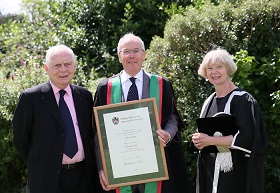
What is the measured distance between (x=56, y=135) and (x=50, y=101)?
1.14 ft

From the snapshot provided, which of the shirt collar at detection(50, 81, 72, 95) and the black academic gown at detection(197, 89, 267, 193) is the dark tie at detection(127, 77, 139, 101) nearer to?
the shirt collar at detection(50, 81, 72, 95)

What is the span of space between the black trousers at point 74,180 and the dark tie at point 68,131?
17 centimetres

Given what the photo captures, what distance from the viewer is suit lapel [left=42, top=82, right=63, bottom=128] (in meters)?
5.11

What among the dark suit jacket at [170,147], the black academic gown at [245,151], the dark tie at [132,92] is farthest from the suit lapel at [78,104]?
the black academic gown at [245,151]

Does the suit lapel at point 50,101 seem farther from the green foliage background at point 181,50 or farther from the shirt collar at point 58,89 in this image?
the green foliage background at point 181,50

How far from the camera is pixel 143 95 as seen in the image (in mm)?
5266

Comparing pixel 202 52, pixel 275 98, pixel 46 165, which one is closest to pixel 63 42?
pixel 202 52

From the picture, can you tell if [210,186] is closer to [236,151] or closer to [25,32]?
[236,151]

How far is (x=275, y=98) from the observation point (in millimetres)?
6961

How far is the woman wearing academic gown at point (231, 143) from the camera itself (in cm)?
495

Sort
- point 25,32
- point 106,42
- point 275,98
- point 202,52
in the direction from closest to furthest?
1. point 275,98
2. point 202,52
3. point 106,42
4. point 25,32

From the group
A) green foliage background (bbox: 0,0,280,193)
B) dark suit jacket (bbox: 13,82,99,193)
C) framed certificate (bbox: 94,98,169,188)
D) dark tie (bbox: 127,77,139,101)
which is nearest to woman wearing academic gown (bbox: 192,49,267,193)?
framed certificate (bbox: 94,98,169,188)

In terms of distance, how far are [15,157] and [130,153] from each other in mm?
3675

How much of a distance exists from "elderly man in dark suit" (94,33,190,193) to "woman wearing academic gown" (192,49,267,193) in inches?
10.3
